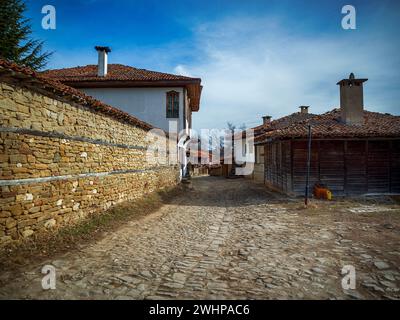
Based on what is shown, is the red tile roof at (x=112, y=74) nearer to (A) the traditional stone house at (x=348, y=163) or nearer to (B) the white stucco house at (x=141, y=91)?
(B) the white stucco house at (x=141, y=91)

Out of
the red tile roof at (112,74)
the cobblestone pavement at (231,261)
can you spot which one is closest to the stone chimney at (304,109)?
the red tile roof at (112,74)

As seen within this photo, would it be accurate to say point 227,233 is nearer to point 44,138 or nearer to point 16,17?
point 44,138

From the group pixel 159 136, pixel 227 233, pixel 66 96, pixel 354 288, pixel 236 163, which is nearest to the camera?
pixel 354 288

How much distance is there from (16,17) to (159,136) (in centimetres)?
1206

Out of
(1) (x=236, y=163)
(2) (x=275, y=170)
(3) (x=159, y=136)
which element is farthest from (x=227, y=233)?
(1) (x=236, y=163)

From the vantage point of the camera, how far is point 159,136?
12883mm

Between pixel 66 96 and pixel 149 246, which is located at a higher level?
pixel 66 96

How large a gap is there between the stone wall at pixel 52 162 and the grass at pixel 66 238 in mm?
177

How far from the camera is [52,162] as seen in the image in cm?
533

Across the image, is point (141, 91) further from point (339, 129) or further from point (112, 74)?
point (339, 129)

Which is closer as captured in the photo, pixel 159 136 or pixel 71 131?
pixel 71 131

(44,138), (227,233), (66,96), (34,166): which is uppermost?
(66,96)

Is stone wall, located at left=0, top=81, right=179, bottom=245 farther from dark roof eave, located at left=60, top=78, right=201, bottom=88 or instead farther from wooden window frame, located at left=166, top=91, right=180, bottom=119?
dark roof eave, located at left=60, top=78, right=201, bottom=88

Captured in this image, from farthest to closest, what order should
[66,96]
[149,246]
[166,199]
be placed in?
[166,199] < [66,96] < [149,246]
